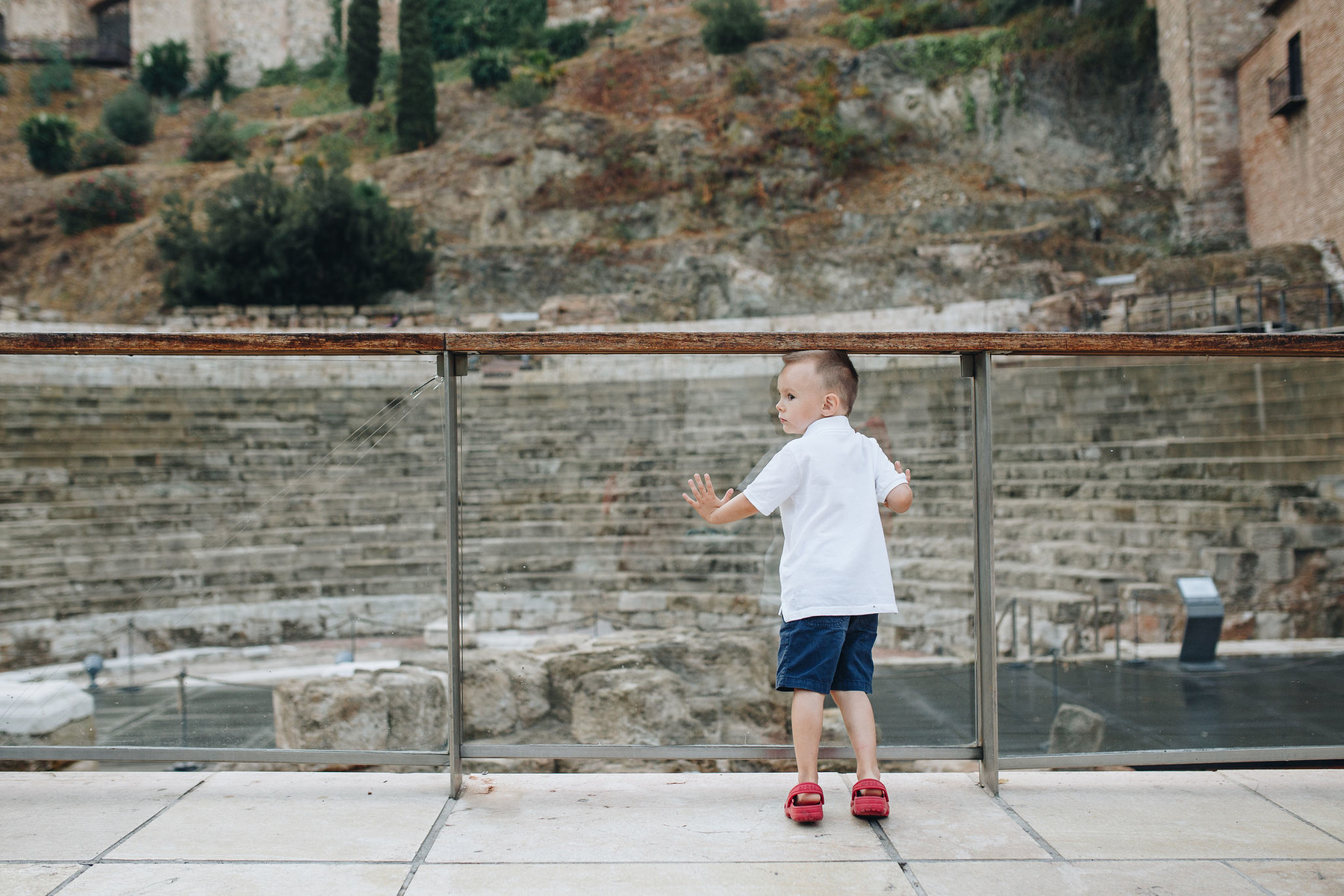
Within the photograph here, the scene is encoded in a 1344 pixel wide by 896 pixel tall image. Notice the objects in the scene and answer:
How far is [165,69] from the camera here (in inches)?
1441

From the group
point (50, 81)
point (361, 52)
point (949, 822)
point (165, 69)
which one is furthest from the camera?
point (165, 69)

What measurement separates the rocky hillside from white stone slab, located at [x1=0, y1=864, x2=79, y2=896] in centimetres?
1784

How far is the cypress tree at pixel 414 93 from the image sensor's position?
2809cm

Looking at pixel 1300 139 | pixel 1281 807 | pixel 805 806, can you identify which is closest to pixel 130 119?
pixel 1300 139

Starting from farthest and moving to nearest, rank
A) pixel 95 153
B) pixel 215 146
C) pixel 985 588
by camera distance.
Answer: pixel 95 153 < pixel 215 146 < pixel 985 588

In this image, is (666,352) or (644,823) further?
(666,352)

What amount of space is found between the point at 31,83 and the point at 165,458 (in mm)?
44649

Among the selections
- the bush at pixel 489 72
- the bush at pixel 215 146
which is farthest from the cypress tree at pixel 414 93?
the bush at pixel 215 146

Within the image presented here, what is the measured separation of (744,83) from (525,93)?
7538 millimetres

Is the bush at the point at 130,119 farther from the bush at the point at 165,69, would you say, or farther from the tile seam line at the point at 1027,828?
the tile seam line at the point at 1027,828

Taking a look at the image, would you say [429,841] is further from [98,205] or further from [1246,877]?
[98,205]

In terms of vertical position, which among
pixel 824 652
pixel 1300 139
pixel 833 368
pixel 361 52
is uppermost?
pixel 361 52

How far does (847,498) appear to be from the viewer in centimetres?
197

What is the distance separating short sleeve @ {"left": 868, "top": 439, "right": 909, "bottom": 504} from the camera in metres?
2.00
